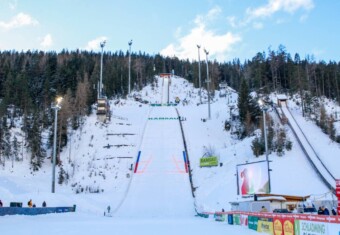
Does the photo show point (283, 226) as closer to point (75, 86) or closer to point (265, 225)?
point (265, 225)

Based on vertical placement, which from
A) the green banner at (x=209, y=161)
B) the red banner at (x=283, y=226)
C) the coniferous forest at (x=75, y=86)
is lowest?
the red banner at (x=283, y=226)

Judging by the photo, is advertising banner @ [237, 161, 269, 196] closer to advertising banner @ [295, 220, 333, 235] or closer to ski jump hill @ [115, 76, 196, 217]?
ski jump hill @ [115, 76, 196, 217]

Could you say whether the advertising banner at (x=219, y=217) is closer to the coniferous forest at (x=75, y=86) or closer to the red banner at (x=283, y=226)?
the red banner at (x=283, y=226)

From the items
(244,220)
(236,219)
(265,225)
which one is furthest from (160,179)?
(265,225)

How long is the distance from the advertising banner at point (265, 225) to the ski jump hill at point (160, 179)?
1476cm

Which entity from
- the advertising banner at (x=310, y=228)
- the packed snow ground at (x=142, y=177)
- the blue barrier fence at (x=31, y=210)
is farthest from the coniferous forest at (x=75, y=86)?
the advertising banner at (x=310, y=228)

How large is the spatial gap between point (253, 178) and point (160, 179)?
15.6 m

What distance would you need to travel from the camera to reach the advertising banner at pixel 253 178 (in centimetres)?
2583

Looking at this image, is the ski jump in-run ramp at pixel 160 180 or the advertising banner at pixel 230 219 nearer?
the advertising banner at pixel 230 219

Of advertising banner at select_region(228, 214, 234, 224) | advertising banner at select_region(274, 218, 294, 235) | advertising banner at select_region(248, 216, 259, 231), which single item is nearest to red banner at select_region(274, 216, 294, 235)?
advertising banner at select_region(274, 218, 294, 235)

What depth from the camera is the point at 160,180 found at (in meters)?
40.2

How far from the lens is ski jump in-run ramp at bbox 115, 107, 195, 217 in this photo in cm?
3238

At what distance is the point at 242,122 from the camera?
54094 millimetres

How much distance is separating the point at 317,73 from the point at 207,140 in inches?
1667
